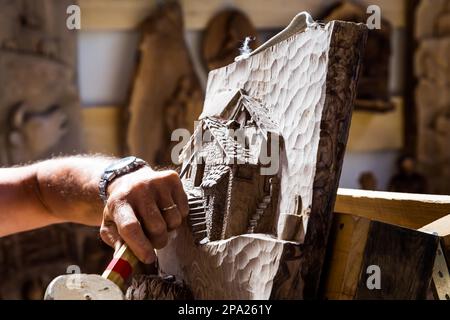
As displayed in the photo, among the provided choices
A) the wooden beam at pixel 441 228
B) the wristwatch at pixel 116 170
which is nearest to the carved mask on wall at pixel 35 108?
the wristwatch at pixel 116 170

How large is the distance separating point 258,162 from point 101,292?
0.26 meters

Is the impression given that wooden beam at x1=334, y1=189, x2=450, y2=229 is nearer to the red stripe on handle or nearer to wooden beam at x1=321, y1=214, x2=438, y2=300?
wooden beam at x1=321, y1=214, x2=438, y2=300

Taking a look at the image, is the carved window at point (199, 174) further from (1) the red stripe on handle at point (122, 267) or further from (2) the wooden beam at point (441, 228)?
(2) the wooden beam at point (441, 228)

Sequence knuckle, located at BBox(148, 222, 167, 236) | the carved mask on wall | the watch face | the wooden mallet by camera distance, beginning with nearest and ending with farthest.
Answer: the wooden mallet, knuckle, located at BBox(148, 222, 167, 236), the watch face, the carved mask on wall

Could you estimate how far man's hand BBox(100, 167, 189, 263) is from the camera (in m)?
0.75

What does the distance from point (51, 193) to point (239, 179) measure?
1.57ft

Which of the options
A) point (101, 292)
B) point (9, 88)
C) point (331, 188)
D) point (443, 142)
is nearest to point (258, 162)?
point (331, 188)

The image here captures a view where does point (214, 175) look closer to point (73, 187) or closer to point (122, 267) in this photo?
point (122, 267)

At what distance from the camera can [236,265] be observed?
73cm

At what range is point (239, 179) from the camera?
31.1 inches

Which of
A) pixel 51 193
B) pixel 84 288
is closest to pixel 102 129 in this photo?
pixel 51 193

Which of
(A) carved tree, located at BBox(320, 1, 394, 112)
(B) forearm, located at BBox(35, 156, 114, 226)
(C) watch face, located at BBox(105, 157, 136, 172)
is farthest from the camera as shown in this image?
(A) carved tree, located at BBox(320, 1, 394, 112)

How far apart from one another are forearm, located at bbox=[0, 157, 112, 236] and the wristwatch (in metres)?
0.10

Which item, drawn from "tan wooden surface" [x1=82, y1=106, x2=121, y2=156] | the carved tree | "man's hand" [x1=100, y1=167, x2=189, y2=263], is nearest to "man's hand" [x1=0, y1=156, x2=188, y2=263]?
"man's hand" [x1=100, y1=167, x2=189, y2=263]
